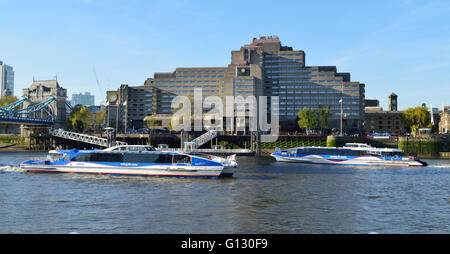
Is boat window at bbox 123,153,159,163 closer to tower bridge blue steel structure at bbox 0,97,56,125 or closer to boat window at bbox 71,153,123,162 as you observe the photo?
boat window at bbox 71,153,123,162

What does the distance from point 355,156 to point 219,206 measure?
50.7 meters

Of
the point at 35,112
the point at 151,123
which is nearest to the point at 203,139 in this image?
the point at 151,123

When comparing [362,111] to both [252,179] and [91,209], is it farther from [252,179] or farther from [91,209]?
[91,209]

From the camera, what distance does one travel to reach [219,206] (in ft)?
95.6

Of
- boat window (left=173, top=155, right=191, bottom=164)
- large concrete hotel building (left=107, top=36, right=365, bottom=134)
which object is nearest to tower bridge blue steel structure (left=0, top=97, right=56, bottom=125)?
large concrete hotel building (left=107, top=36, right=365, bottom=134)

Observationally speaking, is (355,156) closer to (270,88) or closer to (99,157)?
(99,157)

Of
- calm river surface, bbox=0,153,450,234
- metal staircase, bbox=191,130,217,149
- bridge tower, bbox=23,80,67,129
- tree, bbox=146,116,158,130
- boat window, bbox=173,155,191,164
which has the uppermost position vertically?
bridge tower, bbox=23,80,67,129

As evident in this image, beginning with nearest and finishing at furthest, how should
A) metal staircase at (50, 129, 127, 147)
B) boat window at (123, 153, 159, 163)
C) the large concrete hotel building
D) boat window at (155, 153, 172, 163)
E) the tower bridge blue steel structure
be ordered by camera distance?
boat window at (155, 153, 172, 163)
boat window at (123, 153, 159, 163)
metal staircase at (50, 129, 127, 147)
the tower bridge blue steel structure
the large concrete hotel building

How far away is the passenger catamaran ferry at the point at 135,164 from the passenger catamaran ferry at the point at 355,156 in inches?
1248

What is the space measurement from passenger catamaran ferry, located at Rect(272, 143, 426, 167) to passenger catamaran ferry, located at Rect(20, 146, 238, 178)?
31.7 meters

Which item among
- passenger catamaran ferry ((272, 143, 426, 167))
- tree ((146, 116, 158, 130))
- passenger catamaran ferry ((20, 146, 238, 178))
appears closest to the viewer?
passenger catamaran ferry ((20, 146, 238, 178))

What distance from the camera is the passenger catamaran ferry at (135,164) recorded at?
155 feet

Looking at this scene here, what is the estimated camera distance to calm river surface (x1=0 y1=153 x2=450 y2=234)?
75.1ft

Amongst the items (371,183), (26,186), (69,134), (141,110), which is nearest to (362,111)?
(141,110)
